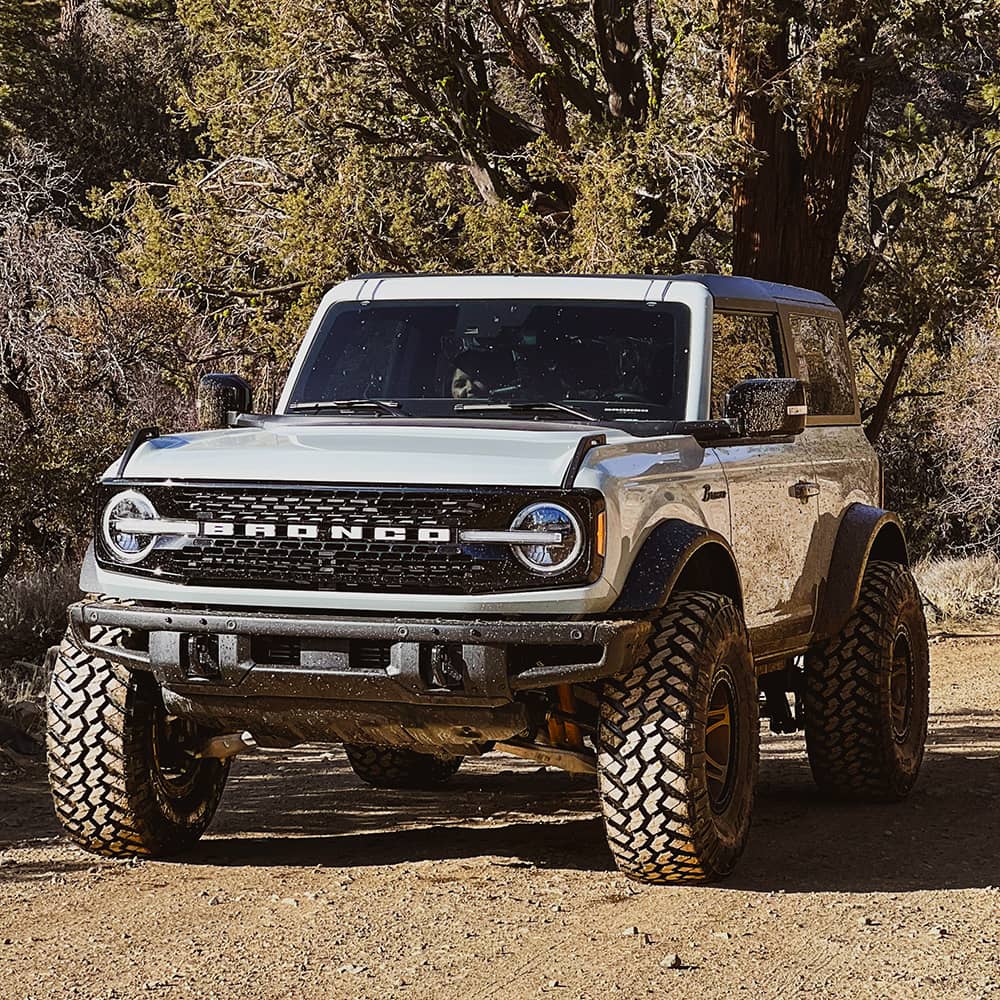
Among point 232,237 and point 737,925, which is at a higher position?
point 232,237

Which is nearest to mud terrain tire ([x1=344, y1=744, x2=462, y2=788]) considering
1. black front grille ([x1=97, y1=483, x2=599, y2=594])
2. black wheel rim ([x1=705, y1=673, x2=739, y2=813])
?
black wheel rim ([x1=705, y1=673, x2=739, y2=813])

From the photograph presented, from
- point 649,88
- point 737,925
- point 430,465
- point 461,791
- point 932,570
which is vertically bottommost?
point 932,570

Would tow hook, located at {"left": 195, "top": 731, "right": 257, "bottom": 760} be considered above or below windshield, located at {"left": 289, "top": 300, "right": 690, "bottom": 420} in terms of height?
below

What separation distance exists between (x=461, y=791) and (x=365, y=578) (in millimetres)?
2828

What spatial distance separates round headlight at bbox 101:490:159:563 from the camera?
19.8ft

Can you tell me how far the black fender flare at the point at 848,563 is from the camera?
7.82 metres

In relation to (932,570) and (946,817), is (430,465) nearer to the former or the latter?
(946,817)

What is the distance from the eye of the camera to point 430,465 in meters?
5.73

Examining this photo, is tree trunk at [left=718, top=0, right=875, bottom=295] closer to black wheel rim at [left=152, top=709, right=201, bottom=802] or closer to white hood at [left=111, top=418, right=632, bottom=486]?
white hood at [left=111, top=418, right=632, bottom=486]

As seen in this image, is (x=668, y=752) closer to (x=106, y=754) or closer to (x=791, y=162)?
(x=106, y=754)

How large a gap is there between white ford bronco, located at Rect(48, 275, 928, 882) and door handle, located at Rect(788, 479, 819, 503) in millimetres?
21

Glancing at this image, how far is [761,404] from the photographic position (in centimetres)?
660

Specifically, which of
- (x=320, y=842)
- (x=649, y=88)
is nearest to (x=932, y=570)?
(x=649, y=88)

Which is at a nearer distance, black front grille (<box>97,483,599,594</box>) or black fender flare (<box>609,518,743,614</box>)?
black front grille (<box>97,483,599,594</box>)
